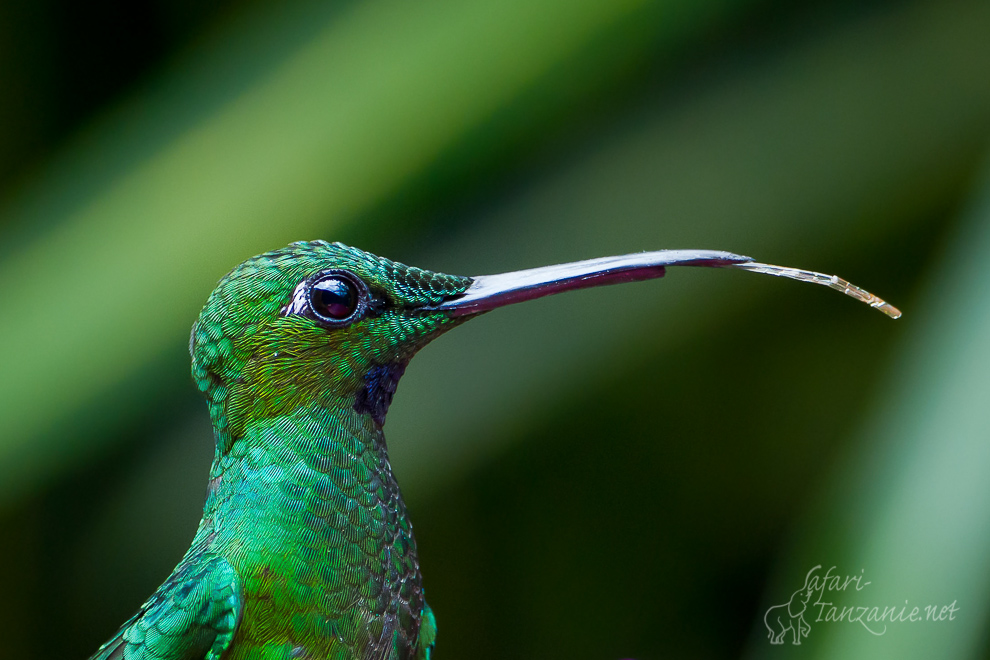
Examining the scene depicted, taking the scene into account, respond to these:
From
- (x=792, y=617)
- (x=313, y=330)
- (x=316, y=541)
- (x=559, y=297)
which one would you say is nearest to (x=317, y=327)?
(x=313, y=330)

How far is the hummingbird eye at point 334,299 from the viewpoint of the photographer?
0.46 meters

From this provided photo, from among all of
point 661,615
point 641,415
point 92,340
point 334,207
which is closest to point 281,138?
point 334,207

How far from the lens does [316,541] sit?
424 mm

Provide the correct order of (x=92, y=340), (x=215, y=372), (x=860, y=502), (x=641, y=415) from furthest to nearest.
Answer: (x=641, y=415) < (x=860, y=502) < (x=92, y=340) < (x=215, y=372)

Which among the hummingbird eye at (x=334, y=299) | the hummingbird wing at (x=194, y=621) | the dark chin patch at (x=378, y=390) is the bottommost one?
Answer: the hummingbird wing at (x=194, y=621)

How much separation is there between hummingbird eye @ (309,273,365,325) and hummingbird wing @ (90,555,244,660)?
0.14 m

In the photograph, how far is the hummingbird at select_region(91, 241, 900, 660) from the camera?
1.34ft

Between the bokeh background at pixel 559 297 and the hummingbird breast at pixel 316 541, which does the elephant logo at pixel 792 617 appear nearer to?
the bokeh background at pixel 559 297

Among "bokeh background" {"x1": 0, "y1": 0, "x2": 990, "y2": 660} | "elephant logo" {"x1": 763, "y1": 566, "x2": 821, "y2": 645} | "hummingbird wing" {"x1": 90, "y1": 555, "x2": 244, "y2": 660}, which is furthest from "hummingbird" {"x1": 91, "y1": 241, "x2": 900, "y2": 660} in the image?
"elephant logo" {"x1": 763, "y1": 566, "x2": 821, "y2": 645}

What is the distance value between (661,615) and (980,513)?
1.74 feet

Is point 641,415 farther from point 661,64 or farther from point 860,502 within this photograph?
point 661,64

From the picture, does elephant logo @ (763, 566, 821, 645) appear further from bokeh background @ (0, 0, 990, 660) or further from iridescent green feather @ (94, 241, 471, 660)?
iridescent green feather @ (94, 241, 471, 660)

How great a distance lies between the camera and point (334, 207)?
2.18 ft

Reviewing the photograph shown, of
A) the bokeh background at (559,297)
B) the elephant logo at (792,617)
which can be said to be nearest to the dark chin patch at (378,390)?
the bokeh background at (559,297)
